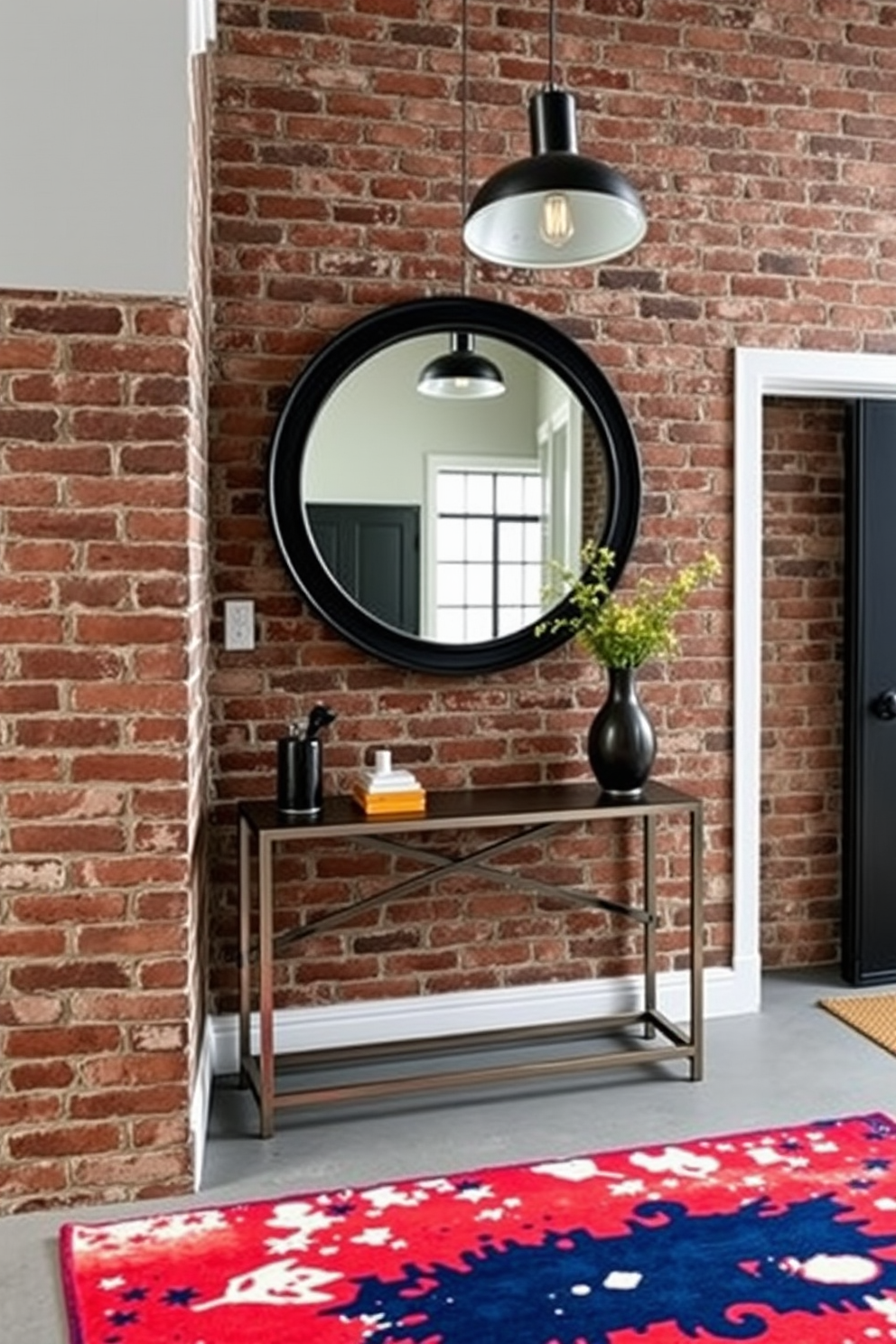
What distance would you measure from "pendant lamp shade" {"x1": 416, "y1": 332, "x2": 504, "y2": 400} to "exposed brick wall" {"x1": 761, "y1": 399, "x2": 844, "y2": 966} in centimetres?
118

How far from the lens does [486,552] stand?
3510 mm

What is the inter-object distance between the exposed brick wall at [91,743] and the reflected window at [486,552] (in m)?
1.05

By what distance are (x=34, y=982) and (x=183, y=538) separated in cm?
103

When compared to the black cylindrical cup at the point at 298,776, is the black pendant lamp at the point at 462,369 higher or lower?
higher

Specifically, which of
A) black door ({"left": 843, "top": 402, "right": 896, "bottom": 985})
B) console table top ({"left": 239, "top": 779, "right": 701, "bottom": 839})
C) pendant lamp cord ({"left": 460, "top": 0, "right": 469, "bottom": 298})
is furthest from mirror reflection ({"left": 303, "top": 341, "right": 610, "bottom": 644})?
black door ({"left": 843, "top": 402, "right": 896, "bottom": 985})

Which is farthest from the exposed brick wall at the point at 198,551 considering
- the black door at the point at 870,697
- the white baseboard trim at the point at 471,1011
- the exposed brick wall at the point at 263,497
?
the black door at the point at 870,697

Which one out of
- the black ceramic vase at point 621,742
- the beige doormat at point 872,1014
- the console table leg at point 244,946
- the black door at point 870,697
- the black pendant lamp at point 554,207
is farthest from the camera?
the black door at point 870,697

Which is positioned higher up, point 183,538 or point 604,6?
point 604,6

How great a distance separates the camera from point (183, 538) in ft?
8.58

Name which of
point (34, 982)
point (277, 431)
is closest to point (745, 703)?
point (277, 431)

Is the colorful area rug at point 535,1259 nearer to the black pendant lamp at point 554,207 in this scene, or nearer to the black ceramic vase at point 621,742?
the black ceramic vase at point 621,742

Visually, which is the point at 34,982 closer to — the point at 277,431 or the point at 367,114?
the point at 277,431

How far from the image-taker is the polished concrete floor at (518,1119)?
2713mm

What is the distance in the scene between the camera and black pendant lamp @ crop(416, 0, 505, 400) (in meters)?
3.46
